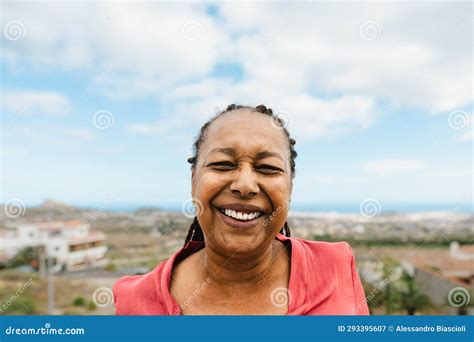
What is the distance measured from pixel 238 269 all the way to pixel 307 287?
29 centimetres

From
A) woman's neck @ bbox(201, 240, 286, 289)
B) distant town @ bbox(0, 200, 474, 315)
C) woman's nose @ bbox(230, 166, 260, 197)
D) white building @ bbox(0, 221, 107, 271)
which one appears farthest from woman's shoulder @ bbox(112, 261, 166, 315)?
white building @ bbox(0, 221, 107, 271)

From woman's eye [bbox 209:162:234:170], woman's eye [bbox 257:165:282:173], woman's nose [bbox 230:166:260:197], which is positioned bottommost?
woman's nose [bbox 230:166:260:197]

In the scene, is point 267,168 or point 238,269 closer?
point 267,168

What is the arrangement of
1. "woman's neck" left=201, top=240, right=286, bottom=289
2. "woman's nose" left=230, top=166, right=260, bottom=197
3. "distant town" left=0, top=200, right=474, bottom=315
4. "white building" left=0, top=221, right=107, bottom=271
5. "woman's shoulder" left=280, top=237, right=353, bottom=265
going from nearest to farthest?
"woman's nose" left=230, top=166, right=260, bottom=197 < "woman's neck" left=201, top=240, right=286, bottom=289 < "woman's shoulder" left=280, top=237, right=353, bottom=265 < "distant town" left=0, top=200, right=474, bottom=315 < "white building" left=0, top=221, right=107, bottom=271

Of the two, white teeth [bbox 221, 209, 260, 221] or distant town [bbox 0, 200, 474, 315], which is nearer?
white teeth [bbox 221, 209, 260, 221]

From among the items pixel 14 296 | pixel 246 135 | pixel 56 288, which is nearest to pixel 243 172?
pixel 246 135

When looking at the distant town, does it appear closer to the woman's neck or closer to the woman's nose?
the woman's neck

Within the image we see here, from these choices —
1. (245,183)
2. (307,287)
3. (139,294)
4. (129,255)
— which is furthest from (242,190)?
(129,255)

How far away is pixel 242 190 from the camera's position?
147 centimetres

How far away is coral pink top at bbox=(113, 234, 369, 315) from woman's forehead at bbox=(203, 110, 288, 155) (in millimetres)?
486

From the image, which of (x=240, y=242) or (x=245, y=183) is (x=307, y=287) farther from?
(x=245, y=183)

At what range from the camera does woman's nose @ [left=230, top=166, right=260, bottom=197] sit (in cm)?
146

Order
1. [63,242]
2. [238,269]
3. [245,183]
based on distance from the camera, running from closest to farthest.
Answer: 1. [245,183]
2. [238,269]
3. [63,242]

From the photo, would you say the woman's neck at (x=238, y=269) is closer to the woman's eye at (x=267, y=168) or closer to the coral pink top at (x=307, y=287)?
the coral pink top at (x=307, y=287)
